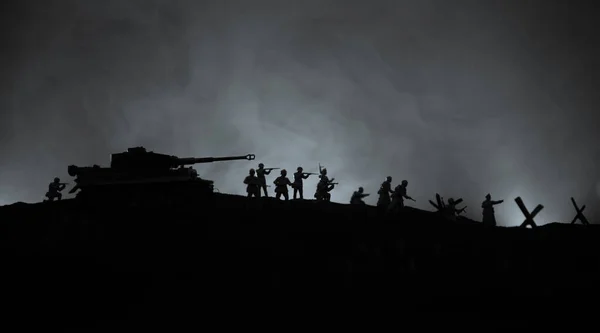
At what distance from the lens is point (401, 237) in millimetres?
20484

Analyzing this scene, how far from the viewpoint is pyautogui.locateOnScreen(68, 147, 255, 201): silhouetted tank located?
24.8 m

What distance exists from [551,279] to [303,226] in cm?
900

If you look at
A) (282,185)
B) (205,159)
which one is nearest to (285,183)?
(282,185)

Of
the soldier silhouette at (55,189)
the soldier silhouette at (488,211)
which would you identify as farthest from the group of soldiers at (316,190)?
the soldier silhouette at (55,189)

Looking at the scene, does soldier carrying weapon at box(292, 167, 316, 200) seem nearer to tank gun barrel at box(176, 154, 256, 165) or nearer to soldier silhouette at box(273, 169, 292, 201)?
soldier silhouette at box(273, 169, 292, 201)

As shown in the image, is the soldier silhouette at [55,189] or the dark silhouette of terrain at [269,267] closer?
the dark silhouette of terrain at [269,267]

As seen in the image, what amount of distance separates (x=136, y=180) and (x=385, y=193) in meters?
11.4

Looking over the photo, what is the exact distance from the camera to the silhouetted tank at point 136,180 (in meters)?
24.8

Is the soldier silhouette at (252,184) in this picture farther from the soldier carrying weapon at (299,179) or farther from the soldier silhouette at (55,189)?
the soldier silhouette at (55,189)

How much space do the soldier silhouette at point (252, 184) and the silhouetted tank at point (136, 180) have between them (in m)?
2.05

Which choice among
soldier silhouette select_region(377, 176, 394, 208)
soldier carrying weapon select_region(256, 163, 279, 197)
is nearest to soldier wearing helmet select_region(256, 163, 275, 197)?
soldier carrying weapon select_region(256, 163, 279, 197)

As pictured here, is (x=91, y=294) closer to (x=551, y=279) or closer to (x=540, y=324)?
(x=540, y=324)

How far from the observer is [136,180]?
25.0m

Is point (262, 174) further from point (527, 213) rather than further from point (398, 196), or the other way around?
point (527, 213)
